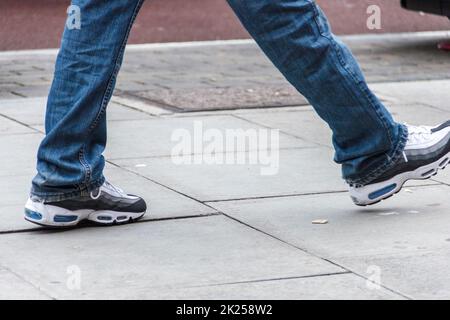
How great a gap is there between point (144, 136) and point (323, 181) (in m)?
1.38

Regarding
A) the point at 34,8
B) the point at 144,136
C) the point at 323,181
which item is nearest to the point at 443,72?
the point at 144,136

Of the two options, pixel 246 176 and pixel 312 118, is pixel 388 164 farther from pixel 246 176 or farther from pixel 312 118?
pixel 312 118

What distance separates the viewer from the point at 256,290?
3736 millimetres

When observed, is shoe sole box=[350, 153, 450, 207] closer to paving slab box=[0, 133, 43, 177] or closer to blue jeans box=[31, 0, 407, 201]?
blue jeans box=[31, 0, 407, 201]

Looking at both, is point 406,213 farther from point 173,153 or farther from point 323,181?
point 173,153

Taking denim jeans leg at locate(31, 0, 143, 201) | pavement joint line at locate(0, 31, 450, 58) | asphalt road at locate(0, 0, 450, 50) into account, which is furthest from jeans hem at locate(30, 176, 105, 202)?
asphalt road at locate(0, 0, 450, 50)

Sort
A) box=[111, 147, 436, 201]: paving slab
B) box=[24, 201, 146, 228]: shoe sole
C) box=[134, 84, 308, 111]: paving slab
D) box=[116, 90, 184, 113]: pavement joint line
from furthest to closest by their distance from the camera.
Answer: box=[134, 84, 308, 111]: paving slab, box=[116, 90, 184, 113]: pavement joint line, box=[111, 147, 436, 201]: paving slab, box=[24, 201, 146, 228]: shoe sole

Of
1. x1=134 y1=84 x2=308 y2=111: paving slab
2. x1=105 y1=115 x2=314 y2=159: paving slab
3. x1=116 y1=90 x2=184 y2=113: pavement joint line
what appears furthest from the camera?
x1=134 y1=84 x2=308 y2=111: paving slab

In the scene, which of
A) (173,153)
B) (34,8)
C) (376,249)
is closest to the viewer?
(376,249)

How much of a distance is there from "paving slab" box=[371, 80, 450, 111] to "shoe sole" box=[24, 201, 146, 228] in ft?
9.82

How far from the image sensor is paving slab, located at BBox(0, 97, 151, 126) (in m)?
6.88

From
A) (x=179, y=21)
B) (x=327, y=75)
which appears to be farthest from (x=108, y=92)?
(x=179, y=21)

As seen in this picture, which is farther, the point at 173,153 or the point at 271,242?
the point at 173,153

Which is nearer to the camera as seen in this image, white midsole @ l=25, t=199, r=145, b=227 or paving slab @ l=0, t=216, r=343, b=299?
paving slab @ l=0, t=216, r=343, b=299
